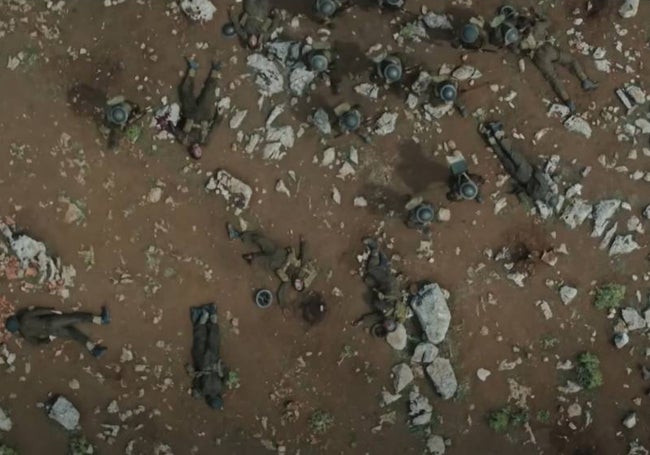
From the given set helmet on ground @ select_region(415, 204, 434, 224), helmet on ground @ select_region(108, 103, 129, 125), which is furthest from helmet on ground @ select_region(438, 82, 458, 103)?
helmet on ground @ select_region(108, 103, 129, 125)

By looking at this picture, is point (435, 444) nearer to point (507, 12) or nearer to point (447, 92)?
point (447, 92)

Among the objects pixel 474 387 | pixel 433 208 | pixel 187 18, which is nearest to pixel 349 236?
pixel 433 208

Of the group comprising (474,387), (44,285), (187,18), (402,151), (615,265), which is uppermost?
(187,18)

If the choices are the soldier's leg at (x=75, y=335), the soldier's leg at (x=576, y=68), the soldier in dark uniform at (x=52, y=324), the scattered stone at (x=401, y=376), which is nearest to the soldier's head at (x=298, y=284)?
the scattered stone at (x=401, y=376)

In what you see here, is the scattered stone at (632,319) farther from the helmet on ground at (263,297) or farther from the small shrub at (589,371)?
the helmet on ground at (263,297)

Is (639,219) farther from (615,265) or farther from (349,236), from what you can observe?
(349,236)

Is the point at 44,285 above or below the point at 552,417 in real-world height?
above

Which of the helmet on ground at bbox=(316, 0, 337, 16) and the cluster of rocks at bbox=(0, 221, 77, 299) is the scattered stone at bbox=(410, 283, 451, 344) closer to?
the helmet on ground at bbox=(316, 0, 337, 16)
